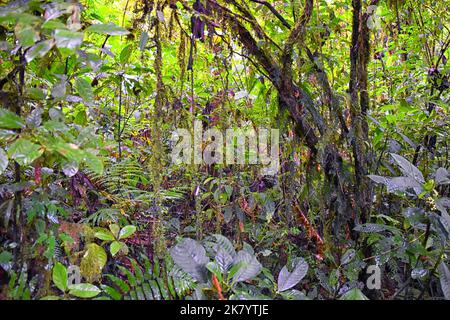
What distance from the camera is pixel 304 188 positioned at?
1410 mm

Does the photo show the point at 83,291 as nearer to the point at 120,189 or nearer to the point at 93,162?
the point at 93,162

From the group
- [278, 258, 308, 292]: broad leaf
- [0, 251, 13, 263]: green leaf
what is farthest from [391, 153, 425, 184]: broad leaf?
[0, 251, 13, 263]: green leaf

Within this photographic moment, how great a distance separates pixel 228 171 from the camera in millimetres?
1938

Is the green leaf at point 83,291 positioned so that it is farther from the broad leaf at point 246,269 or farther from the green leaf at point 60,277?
the broad leaf at point 246,269

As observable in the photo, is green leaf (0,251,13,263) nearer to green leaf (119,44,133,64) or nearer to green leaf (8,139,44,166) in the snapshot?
green leaf (8,139,44,166)

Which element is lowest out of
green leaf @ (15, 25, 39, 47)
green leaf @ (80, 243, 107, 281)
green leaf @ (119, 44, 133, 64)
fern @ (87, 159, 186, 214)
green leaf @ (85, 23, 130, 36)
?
green leaf @ (80, 243, 107, 281)

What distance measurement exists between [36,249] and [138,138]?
1395 millimetres

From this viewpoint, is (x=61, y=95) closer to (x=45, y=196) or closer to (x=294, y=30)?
(x=45, y=196)

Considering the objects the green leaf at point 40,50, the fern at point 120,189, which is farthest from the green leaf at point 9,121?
the fern at point 120,189
